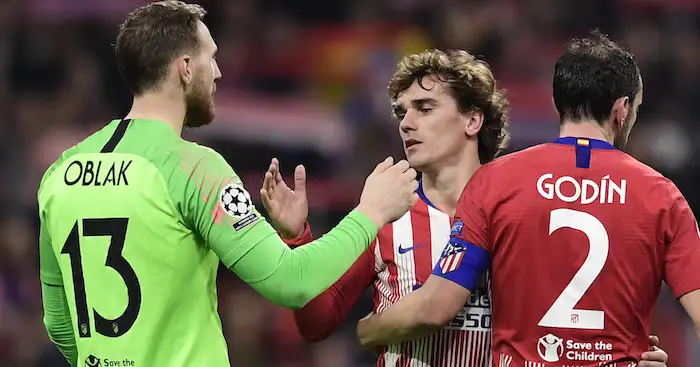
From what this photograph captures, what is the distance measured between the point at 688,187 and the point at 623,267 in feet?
19.8

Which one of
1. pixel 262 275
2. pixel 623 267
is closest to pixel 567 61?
pixel 623 267

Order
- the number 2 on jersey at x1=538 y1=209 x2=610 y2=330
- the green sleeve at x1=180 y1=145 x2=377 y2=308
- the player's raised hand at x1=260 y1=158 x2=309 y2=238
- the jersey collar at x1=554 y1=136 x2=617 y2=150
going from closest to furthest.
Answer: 1. the green sleeve at x1=180 y1=145 x2=377 y2=308
2. the number 2 on jersey at x1=538 y1=209 x2=610 y2=330
3. the jersey collar at x1=554 y1=136 x2=617 y2=150
4. the player's raised hand at x1=260 y1=158 x2=309 y2=238

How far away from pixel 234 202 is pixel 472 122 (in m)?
1.66

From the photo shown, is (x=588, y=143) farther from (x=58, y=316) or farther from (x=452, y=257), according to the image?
(x=58, y=316)

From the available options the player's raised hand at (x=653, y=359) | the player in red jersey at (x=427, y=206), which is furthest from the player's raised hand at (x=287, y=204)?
the player's raised hand at (x=653, y=359)

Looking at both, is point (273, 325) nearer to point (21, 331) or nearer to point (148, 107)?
point (21, 331)

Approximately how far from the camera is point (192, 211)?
3.49 meters

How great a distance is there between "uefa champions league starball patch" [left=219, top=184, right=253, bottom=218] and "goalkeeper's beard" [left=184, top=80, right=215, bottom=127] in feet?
1.20

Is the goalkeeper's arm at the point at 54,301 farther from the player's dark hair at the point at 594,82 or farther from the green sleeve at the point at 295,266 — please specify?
the player's dark hair at the point at 594,82

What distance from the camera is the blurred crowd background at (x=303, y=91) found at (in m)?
9.11

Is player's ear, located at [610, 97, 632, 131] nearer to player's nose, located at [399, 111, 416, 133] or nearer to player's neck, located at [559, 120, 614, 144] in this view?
player's neck, located at [559, 120, 614, 144]

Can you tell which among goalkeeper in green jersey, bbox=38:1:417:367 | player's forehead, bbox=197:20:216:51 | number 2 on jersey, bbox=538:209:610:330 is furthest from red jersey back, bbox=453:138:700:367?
player's forehead, bbox=197:20:216:51

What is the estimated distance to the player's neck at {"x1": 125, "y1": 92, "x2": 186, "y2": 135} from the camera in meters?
3.66

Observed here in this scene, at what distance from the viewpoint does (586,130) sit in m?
4.05
